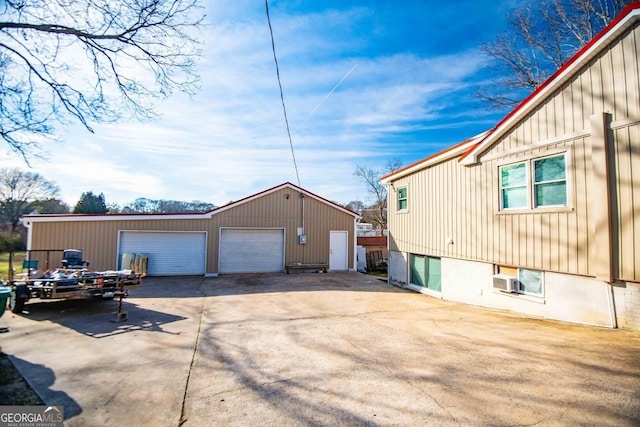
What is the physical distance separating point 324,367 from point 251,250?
12.2m

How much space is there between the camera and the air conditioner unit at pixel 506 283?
725cm

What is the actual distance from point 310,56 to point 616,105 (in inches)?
262

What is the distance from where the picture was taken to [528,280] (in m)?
7.05

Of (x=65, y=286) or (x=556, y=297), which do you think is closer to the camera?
(x=556, y=297)

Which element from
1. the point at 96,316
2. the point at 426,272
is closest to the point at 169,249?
the point at 96,316

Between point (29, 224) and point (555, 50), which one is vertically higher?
point (555, 50)

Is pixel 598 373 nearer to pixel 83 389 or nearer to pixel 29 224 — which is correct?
pixel 83 389

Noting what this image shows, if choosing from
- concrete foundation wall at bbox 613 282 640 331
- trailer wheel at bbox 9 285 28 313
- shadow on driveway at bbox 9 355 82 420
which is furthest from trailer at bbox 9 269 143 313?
concrete foundation wall at bbox 613 282 640 331

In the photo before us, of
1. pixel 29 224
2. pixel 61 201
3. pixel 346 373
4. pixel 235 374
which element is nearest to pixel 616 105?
pixel 346 373

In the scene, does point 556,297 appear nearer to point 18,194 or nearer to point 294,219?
point 294,219

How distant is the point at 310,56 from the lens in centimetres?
812

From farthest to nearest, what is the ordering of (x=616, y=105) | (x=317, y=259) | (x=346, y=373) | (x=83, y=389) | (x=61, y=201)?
(x=61, y=201) < (x=317, y=259) < (x=616, y=105) < (x=346, y=373) < (x=83, y=389)

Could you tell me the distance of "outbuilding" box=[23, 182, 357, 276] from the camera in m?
13.3

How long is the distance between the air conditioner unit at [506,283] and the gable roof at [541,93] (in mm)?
3244
